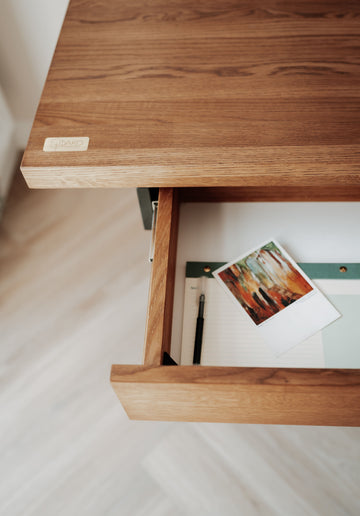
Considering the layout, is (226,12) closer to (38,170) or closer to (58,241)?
(38,170)

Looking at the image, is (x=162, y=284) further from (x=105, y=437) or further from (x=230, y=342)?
(x=105, y=437)

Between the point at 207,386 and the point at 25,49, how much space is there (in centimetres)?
115

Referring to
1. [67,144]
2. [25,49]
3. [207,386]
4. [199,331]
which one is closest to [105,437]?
[199,331]

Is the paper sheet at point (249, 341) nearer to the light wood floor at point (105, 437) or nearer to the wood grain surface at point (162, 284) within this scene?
the wood grain surface at point (162, 284)

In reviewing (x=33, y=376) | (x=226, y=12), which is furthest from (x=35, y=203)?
(x=226, y=12)

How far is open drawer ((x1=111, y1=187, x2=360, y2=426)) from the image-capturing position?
590 mm

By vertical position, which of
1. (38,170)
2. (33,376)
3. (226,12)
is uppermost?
(226,12)

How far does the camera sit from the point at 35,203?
139cm

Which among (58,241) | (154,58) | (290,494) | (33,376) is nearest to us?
(154,58)

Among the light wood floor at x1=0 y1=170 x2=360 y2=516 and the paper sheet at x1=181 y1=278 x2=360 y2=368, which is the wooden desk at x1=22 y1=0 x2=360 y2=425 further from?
the light wood floor at x1=0 y1=170 x2=360 y2=516

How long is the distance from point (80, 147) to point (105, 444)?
666 millimetres

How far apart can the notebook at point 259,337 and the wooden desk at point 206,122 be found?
0.07 meters

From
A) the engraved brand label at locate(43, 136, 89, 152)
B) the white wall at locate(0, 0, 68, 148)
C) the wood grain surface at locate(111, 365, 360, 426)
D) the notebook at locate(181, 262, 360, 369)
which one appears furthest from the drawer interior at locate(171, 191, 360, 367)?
the white wall at locate(0, 0, 68, 148)

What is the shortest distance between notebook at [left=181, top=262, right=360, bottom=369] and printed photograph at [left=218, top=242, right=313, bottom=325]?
23 millimetres
